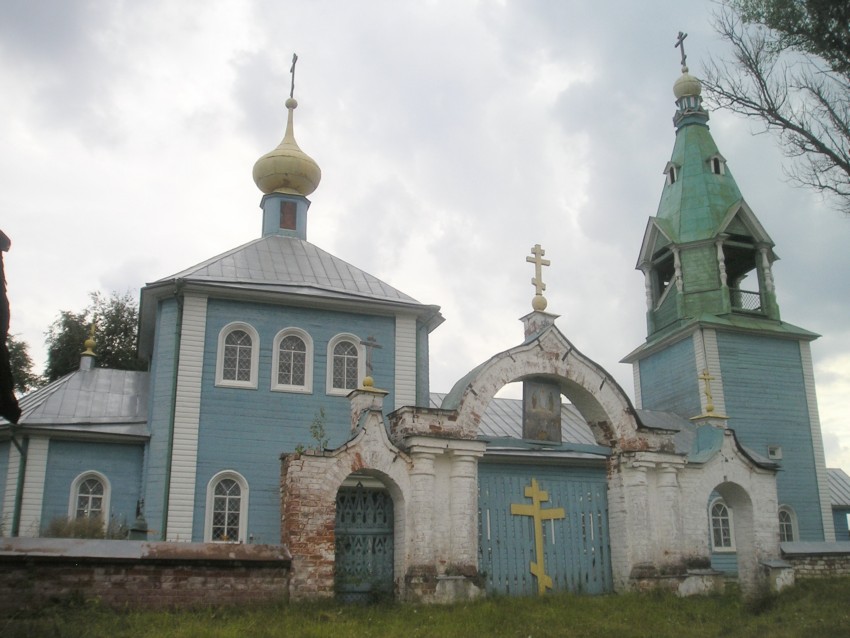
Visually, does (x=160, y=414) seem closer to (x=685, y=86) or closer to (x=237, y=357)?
(x=237, y=357)

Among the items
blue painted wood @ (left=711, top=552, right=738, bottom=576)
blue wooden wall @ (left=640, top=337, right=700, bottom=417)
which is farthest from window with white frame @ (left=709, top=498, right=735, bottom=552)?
blue wooden wall @ (left=640, top=337, right=700, bottom=417)

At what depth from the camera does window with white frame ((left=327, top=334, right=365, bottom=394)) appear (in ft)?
52.7

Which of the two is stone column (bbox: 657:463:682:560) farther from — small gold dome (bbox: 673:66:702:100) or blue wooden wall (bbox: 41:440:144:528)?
small gold dome (bbox: 673:66:702:100)

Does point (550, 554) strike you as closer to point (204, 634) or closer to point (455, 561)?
point (455, 561)

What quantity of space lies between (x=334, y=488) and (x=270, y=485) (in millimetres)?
4987

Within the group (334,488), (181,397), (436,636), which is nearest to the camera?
(436,636)

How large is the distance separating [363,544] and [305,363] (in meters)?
5.61

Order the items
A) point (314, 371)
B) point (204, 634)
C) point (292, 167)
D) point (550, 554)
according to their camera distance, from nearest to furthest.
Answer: point (204, 634) → point (550, 554) → point (314, 371) → point (292, 167)

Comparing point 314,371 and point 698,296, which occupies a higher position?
point 698,296

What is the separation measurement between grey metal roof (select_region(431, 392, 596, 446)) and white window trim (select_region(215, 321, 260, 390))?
4.71m

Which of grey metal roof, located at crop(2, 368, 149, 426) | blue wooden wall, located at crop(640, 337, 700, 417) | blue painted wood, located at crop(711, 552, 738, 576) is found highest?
blue wooden wall, located at crop(640, 337, 700, 417)

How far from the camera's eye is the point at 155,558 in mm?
9000

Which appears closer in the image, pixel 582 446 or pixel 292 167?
pixel 582 446

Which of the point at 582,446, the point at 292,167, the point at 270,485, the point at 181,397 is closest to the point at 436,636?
the point at 582,446
